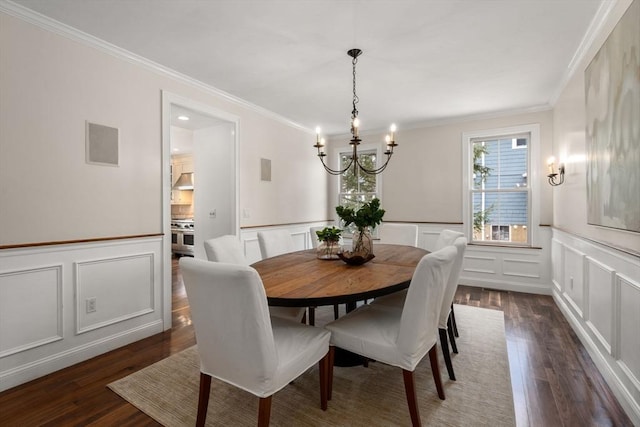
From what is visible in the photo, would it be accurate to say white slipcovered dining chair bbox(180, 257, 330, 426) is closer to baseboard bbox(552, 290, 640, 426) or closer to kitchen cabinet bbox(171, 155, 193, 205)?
baseboard bbox(552, 290, 640, 426)

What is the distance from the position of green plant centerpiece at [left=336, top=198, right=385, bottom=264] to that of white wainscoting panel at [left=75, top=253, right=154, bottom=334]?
6.04 feet

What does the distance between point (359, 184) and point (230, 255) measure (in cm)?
351

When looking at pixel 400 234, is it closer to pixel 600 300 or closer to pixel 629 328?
pixel 600 300

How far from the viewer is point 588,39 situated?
7.88 ft

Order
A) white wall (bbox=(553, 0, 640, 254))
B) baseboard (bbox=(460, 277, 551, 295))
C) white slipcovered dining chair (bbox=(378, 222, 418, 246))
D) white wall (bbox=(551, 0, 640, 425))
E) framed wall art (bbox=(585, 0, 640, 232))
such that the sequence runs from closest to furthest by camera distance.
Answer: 1. framed wall art (bbox=(585, 0, 640, 232))
2. white wall (bbox=(551, 0, 640, 425))
3. white wall (bbox=(553, 0, 640, 254))
4. white slipcovered dining chair (bbox=(378, 222, 418, 246))
5. baseboard (bbox=(460, 277, 551, 295))

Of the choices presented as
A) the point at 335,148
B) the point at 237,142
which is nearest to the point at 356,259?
the point at 237,142

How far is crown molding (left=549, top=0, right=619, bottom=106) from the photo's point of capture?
6.68ft

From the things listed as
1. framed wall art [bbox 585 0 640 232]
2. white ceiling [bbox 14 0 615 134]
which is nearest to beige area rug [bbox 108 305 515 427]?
framed wall art [bbox 585 0 640 232]

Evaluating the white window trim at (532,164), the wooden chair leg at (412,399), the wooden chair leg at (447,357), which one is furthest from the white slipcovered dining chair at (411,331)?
the white window trim at (532,164)

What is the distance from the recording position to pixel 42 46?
2.17 metres

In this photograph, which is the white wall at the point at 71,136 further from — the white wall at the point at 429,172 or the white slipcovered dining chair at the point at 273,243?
the white wall at the point at 429,172

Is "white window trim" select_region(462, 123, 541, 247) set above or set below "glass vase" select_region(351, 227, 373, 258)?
above

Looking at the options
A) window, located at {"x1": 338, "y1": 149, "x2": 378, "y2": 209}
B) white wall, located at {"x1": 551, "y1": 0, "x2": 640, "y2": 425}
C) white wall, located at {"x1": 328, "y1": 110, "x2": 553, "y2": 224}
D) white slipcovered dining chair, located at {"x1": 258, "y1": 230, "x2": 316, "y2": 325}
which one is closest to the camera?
white wall, located at {"x1": 551, "y1": 0, "x2": 640, "y2": 425}

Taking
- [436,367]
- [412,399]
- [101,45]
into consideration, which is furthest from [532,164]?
[101,45]
